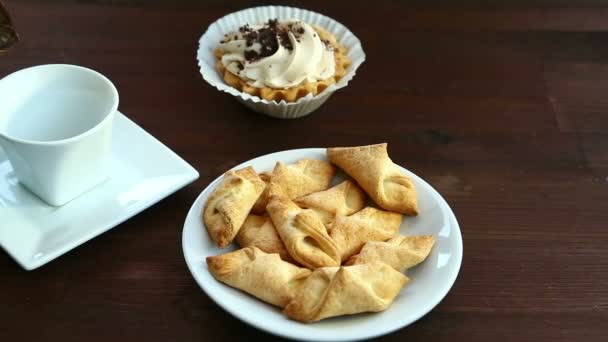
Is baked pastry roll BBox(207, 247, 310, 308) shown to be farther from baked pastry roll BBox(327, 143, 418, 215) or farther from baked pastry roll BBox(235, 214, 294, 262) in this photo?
baked pastry roll BBox(327, 143, 418, 215)

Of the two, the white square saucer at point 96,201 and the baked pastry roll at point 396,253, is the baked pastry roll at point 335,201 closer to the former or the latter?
the baked pastry roll at point 396,253

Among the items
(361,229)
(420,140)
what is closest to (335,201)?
(361,229)

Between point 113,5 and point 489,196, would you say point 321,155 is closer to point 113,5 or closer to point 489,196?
point 489,196

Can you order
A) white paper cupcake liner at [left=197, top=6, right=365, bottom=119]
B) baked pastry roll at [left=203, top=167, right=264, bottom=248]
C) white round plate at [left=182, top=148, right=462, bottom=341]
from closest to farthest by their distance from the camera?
1. white round plate at [left=182, top=148, right=462, bottom=341]
2. baked pastry roll at [left=203, top=167, right=264, bottom=248]
3. white paper cupcake liner at [left=197, top=6, right=365, bottom=119]

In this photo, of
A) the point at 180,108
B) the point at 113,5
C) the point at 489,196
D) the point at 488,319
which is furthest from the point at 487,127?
the point at 113,5

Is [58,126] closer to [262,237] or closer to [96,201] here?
[96,201]

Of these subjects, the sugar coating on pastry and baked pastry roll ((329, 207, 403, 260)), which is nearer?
baked pastry roll ((329, 207, 403, 260))

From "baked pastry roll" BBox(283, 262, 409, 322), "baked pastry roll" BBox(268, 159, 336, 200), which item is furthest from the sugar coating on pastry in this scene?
"baked pastry roll" BBox(283, 262, 409, 322)
